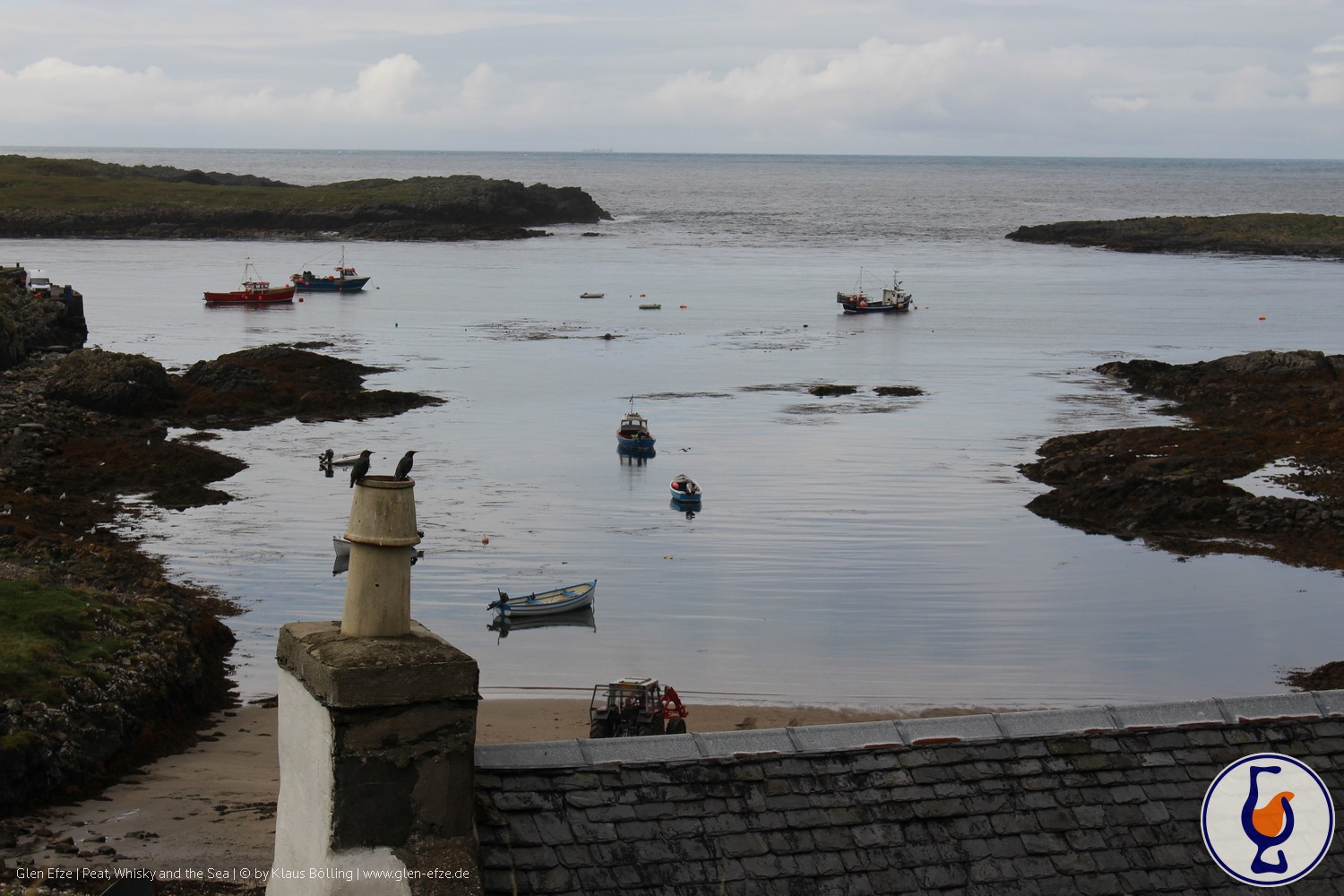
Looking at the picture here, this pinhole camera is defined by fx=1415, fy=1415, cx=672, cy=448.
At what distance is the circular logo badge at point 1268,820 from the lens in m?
6.42

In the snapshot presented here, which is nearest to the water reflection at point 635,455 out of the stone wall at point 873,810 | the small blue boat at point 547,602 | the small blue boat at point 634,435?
the small blue boat at point 634,435

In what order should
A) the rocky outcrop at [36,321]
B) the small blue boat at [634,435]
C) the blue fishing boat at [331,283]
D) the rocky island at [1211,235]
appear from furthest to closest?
the rocky island at [1211,235] < the blue fishing boat at [331,283] < the rocky outcrop at [36,321] < the small blue boat at [634,435]

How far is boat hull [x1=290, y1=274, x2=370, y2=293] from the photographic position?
8706 centimetres

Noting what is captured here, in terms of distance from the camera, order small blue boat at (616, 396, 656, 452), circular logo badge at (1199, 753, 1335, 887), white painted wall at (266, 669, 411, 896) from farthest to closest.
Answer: small blue boat at (616, 396, 656, 452)
circular logo badge at (1199, 753, 1335, 887)
white painted wall at (266, 669, 411, 896)

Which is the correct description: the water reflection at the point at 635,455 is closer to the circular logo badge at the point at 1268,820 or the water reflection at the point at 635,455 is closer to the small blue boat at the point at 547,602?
the small blue boat at the point at 547,602

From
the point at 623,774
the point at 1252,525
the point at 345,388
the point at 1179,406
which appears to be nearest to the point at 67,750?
the point at 623,774

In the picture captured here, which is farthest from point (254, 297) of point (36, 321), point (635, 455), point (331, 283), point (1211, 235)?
point (1211, 235)

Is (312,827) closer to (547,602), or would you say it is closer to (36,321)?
(547,602)

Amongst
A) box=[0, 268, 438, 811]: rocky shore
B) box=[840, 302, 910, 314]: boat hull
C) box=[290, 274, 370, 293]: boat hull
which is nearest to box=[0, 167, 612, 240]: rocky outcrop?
box=[290, 274, 370, 293]: boat hull

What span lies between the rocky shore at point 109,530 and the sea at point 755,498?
1.14 meters

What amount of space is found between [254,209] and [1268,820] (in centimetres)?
13421

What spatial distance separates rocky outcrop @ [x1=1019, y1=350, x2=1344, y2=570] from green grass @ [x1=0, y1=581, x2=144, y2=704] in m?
22.6

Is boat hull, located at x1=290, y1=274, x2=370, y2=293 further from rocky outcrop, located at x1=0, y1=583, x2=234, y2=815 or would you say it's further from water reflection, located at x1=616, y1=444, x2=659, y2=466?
rocky outcrop, located at x1=0, y1=583, x2=234, y2=815

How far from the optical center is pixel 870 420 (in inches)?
1891
